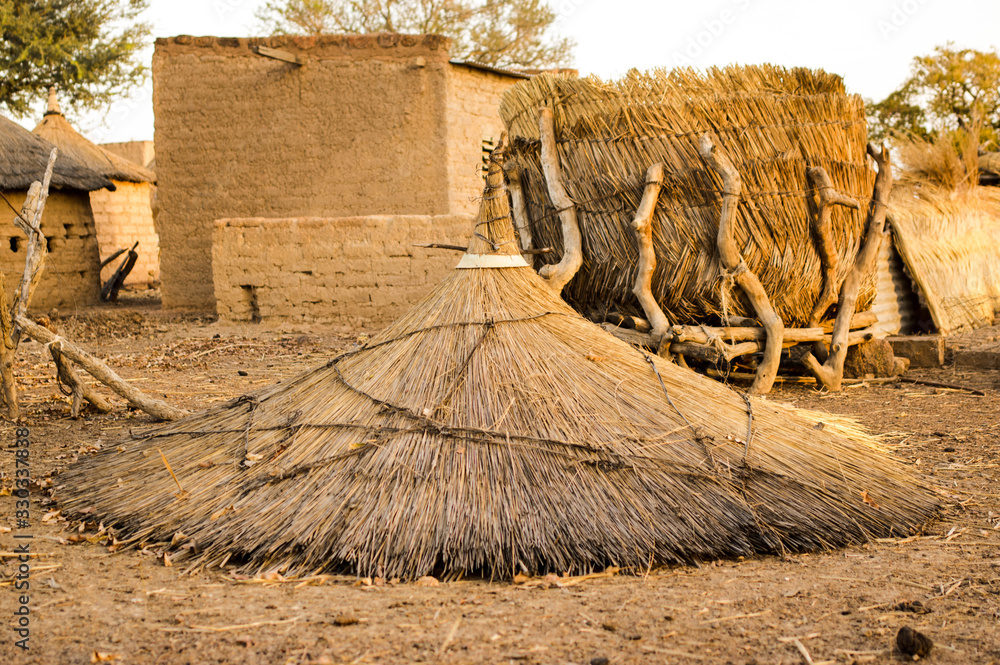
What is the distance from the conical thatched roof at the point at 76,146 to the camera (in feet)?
40.5

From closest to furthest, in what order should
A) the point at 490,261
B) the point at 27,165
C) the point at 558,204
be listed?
1. the point at 490,261
2. the point at 558,204
3. the point at 27,165

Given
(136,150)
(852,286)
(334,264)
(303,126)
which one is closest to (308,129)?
(303,126)

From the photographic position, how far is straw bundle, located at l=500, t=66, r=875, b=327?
4883mm

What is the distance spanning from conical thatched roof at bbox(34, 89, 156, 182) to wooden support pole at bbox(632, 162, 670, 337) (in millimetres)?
9854

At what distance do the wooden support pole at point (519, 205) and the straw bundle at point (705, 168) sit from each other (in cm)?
47

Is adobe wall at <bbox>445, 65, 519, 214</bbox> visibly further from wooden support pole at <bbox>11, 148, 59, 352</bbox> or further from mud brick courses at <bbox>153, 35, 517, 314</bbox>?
wooden support pole at <bbox>11, 148, 59, 352</bbox>

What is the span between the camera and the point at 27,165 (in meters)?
10.3

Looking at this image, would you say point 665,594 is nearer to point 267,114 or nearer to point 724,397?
point 724,397

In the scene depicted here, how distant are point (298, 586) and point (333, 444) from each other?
54 centimetres

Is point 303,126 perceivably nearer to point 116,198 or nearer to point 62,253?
point 62,253

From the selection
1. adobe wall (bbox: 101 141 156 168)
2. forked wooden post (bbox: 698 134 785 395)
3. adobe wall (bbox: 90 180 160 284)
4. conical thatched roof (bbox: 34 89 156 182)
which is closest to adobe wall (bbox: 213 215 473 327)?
forked wooden post (bbox: 698 134 785 395)

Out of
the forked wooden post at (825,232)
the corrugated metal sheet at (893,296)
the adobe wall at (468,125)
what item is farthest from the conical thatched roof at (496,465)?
the adobe wall at (468,125)

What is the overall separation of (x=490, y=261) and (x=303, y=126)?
704 cm

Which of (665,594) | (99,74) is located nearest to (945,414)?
(665,594)
